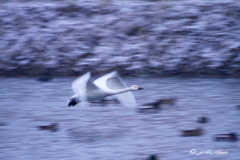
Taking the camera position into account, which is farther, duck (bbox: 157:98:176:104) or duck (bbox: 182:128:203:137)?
duck (bbox: 157:98:176:104)

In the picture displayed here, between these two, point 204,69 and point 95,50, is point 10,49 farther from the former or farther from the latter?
point 204,69

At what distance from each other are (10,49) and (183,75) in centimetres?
422

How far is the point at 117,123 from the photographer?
6.61 m

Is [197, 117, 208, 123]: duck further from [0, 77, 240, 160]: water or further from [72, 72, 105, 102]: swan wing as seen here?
[72, 72, 105, 102]: swan wing

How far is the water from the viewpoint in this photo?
18.7ft

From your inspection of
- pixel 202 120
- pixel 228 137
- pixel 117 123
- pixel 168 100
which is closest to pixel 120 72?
pixel 168 100

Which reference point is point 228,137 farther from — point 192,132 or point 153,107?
point 153,107

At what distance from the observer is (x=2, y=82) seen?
9.21 metres

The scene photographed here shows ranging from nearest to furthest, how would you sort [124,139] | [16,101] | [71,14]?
[124,139] < [16,101] < [71,14]

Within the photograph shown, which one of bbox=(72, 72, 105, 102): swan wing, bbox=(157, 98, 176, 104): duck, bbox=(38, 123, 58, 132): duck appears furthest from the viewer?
bbox=(157, 98, 176, 104): duck

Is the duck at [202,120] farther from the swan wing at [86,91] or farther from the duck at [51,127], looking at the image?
the duck at [51,127]

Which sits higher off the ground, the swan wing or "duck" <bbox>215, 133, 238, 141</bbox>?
the swan wing

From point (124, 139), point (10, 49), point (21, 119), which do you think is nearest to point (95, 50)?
point (10, 49)

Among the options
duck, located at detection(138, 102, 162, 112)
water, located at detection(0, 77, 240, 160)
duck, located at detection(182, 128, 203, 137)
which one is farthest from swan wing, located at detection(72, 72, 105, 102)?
duck, located at detection(182, 128, 203, 137)
